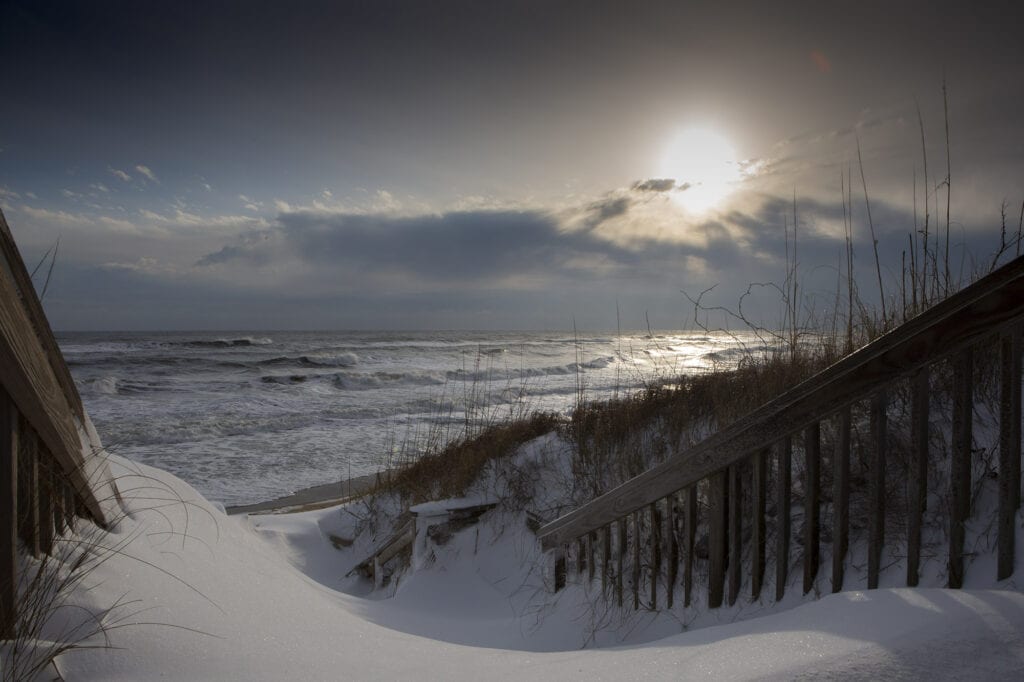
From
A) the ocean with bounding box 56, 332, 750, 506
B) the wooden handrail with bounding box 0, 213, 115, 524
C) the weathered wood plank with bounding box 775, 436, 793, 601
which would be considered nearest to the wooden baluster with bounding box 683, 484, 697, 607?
the weathered wood plank with bounding box 775, 436, 793, 601

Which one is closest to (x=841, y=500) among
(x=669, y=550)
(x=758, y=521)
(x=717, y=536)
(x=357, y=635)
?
(x=758, y=521)

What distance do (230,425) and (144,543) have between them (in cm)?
1204

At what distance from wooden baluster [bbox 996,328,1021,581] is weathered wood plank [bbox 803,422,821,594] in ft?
1.85

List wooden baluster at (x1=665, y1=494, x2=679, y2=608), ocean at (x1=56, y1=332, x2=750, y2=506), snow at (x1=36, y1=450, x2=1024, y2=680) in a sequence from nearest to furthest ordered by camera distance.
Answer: snow at (x1=36, y1=450, x2=1024, y2=680) < wooden baluster at (x1=665, y1=494, x2=679, y2=608) < ocean at (x1=56, y1=332, x2=750, y2=506)

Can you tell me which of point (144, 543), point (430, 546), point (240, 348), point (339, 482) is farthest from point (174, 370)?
point (144, 543)

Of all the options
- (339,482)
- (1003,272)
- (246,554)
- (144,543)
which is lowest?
(339,482)

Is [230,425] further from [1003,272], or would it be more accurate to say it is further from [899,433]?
[1003,272]

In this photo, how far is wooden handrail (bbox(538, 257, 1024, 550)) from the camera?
176cm

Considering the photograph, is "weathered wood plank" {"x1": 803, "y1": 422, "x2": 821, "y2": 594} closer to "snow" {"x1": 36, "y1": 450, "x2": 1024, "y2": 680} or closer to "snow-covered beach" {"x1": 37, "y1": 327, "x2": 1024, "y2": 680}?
"snow-covered beach" {"x1": 37, "y1": 327, "x2": 1024, "y2": 680}

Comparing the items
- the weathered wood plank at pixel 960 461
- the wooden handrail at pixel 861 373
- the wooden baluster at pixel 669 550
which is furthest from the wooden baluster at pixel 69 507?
the weathered wood plank at pixel 960 461

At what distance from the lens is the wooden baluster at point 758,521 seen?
2412 millimetres

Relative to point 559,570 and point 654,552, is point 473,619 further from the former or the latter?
point 654,552

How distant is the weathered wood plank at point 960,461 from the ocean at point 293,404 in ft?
8.00

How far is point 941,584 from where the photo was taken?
80.4 inches
